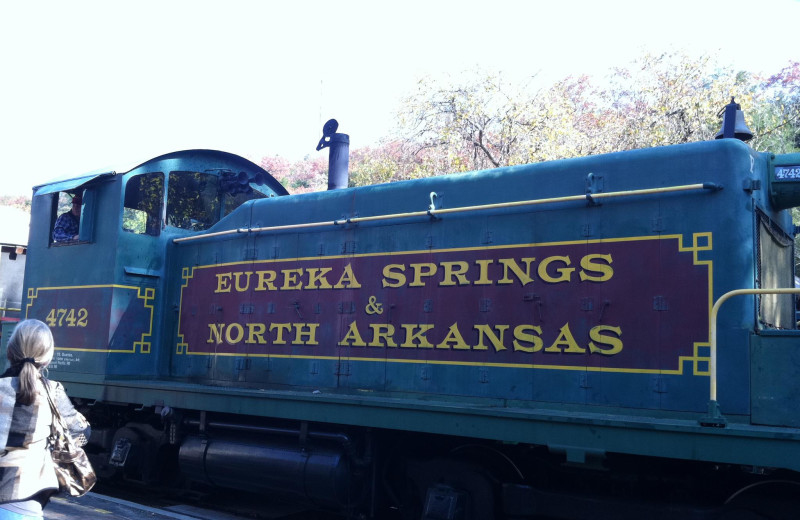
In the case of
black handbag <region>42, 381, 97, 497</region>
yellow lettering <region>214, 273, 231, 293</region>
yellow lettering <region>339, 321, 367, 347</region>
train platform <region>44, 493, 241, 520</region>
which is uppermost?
yellow lettering <region>214, 273, 231, 293</region>

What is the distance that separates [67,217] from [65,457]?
18.7 feet

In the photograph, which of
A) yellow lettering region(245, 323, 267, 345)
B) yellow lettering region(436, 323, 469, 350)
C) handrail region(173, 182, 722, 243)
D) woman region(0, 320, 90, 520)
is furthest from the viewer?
yellow lettering region(245, 323, 267, 345)

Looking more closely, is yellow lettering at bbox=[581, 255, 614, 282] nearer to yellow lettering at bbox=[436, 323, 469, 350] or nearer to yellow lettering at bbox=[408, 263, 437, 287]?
yellow lettering at bbox=[436, 323, 469, 350]

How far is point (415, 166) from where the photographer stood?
21.1 m

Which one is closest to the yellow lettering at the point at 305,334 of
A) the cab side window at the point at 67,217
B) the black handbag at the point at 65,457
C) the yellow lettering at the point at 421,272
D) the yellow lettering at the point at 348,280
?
the yellow lettering at the point at 348,280

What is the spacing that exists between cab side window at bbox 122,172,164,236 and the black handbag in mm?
4698

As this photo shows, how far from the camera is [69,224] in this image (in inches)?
310

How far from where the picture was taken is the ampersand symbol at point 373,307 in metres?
5.88

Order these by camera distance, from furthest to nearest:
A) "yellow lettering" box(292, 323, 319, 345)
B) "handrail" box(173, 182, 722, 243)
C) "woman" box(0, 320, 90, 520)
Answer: "yellow lettering" box(292, 323, 319, 345)
"handrail" box(173, 182, 722, 243)
"woman" box(0, 320, 90, 520)

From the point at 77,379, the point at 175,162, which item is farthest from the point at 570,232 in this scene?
the point at 77,379

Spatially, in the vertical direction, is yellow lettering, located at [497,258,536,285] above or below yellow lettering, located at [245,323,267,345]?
above

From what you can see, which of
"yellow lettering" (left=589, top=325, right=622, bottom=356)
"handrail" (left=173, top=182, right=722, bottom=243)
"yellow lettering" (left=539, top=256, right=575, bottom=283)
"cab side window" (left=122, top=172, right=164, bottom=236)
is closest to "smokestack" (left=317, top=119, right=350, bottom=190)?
"handrail" (left=173, top=182, right=722, bottom=243)

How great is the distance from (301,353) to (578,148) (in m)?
14.0

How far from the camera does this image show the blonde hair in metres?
2.77
